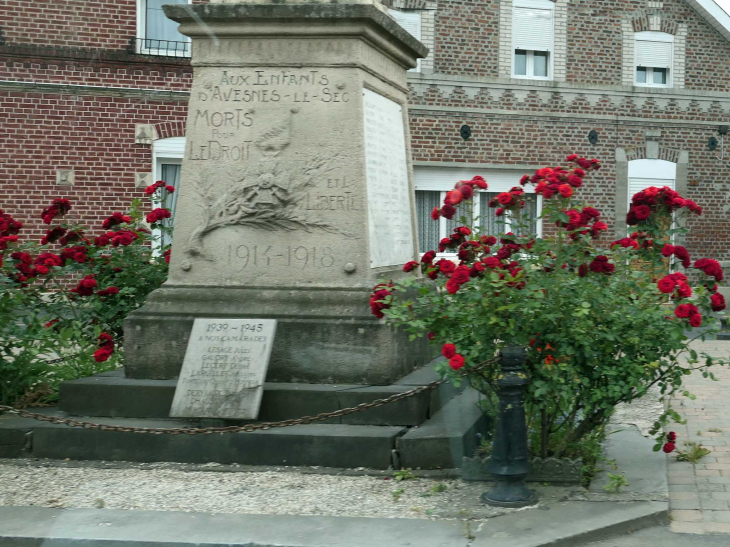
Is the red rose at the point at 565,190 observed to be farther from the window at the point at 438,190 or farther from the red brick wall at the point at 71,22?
the window at the point at 438,190

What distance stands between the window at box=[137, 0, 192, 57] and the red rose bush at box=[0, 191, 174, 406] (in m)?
9.13

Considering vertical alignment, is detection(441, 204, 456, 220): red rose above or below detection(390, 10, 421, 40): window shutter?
below

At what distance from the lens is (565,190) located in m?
4.73

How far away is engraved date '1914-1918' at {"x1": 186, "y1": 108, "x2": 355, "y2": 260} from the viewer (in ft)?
20.5

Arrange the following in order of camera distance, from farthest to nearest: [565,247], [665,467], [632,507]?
[665,467], [565,247], [632,507]

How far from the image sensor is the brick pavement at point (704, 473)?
4.67m

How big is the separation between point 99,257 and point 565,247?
13.2ft

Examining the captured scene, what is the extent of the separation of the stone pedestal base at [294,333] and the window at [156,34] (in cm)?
1123

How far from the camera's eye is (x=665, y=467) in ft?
18.0

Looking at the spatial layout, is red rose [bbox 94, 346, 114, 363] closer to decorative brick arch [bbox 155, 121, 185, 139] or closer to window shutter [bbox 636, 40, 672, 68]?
decorative brick arch [bbox 155, 121, 185, 139]

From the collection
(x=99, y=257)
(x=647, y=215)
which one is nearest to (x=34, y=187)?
(x=99, y=257)

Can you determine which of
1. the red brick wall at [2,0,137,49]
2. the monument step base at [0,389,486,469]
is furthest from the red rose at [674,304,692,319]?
the red brick wall at [2,0,137,49]

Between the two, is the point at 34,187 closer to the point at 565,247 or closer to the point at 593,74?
the point at 593,74

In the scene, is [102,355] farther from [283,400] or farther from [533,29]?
[533,29]
